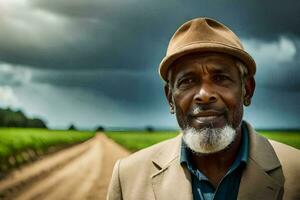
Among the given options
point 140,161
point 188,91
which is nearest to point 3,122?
point 140,161

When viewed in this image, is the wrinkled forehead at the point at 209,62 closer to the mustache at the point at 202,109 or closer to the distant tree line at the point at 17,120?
the mustache at the point at 202,109

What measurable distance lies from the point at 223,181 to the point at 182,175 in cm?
12

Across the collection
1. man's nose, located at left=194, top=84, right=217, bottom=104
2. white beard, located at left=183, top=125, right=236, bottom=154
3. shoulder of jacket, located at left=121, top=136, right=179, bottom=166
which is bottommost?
shoulder of jacket, located at left=121, top=136, right=179, bottom=166

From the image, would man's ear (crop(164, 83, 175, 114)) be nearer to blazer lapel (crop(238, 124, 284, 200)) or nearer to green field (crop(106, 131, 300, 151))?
blazer lapel (crop(238, 124, 284, 200))

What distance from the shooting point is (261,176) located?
132 cm

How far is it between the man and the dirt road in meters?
1.36

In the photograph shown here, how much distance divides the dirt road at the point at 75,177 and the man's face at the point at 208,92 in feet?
4.73

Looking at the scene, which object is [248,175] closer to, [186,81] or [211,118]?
[211,118]

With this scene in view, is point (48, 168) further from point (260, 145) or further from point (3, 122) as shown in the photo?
point (260, 145)

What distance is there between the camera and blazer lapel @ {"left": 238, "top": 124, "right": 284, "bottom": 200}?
1301 mm

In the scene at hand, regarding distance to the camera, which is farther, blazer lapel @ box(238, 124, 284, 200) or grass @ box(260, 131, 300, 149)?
grass @ box(260, 131, 300, 149)

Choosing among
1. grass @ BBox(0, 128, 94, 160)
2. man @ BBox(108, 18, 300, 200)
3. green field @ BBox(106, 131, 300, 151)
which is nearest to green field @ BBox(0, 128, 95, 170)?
grass @ BBox(0, 128, 94, 160)

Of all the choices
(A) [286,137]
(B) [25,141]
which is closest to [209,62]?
(A) [286,137]

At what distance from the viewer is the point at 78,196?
2783 mm
